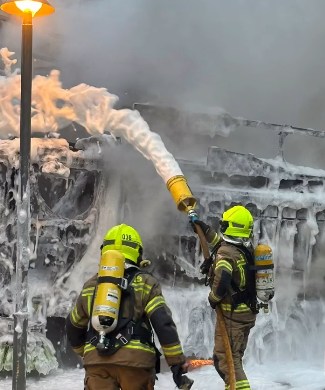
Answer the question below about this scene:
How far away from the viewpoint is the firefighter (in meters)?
3.46

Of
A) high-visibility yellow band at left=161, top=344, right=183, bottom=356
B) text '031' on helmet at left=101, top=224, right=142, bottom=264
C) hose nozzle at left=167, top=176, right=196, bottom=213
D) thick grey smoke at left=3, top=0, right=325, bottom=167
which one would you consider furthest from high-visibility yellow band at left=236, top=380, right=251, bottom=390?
thick grey smoke at left=3, top=0, right=325, bottom=167

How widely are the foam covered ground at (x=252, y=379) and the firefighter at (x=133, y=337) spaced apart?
88.4 inches

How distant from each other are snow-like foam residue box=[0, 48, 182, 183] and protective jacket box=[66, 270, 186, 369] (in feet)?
7.90

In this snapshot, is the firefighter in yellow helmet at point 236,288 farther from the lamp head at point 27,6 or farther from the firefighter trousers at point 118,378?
the lamp head at point 27,6

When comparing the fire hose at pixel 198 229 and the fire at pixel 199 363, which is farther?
the fire at pixel 199 363

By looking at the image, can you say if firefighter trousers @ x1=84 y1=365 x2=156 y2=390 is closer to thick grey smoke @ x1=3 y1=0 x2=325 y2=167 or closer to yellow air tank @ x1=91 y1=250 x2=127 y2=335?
yellow air tank @ x1=91 y1=250 x2=127 y2=335

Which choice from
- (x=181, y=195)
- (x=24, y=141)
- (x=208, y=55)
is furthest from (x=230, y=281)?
(x=208, y=55)

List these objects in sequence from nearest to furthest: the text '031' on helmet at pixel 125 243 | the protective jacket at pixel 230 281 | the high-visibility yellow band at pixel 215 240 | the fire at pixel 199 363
Result: the text '031' on helmet at pixel 125 243 → the protective jacket at pixel 230 281 → the high-visibility yellow band at pixel 215 240 → the fire at pixel 199 363

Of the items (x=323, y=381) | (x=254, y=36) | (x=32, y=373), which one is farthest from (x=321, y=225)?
(x=32, y=373)

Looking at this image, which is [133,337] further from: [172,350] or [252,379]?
[252,379]

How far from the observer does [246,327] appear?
5051 millimetres

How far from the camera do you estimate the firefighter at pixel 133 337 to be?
346cm

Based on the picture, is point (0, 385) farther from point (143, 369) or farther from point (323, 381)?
point (323, 381)

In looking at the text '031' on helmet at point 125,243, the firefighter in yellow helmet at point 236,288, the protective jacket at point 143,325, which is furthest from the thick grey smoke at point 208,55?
the protective jacket at point 143,325
